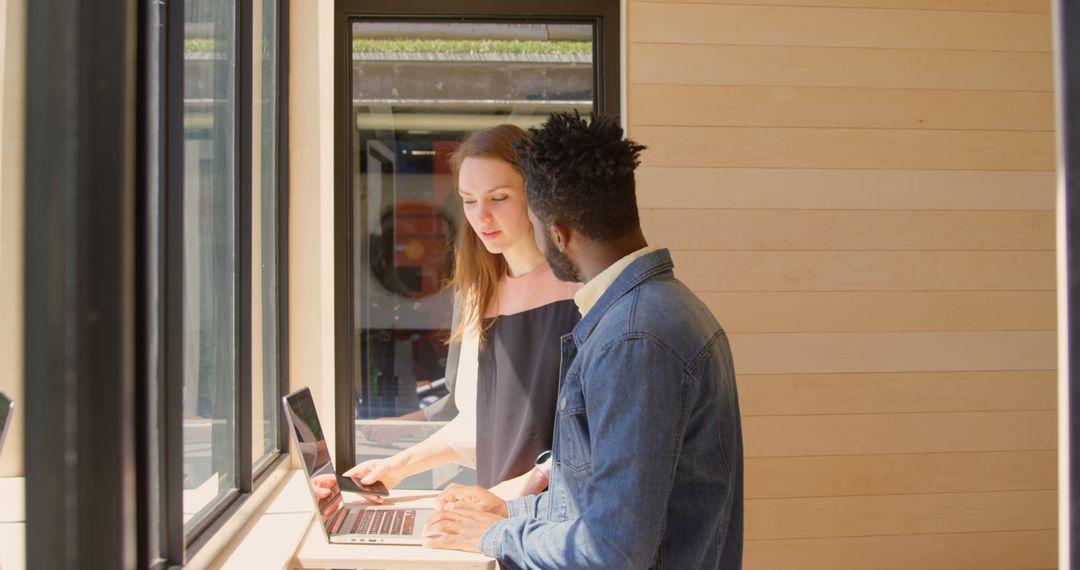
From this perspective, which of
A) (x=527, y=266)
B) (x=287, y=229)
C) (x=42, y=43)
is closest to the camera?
(x=42, y=43)

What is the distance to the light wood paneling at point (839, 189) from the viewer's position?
2582mm

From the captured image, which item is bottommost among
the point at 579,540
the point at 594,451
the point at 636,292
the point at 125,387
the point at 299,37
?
the point at 579,540

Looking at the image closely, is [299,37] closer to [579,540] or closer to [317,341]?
[317,341]

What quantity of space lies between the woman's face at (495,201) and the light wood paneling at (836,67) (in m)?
0.67

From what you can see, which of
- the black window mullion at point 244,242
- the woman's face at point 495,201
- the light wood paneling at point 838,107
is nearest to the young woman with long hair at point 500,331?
the woman's face at point 495,201

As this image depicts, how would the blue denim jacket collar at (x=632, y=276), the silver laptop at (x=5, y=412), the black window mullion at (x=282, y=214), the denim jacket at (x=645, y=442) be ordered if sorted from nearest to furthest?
the silver laptop at (x=5, y=412), the denim jacket at (x=645, y=442), the blue denim jacket collar at (x=632, y=276), the black window mullion at (x=282, y=214)

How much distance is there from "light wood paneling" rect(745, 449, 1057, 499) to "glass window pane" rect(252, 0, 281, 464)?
1455 millimetres

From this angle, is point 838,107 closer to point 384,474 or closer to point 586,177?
point 586,177

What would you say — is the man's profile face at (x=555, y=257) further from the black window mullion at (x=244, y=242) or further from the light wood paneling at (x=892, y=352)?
the light wood paneling at (x=892, y=352)

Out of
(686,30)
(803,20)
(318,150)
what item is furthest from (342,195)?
(803,20)

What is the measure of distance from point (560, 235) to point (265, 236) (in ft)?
4.29

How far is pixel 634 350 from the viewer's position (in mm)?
1214

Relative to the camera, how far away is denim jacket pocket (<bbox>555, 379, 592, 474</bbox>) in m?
1.35

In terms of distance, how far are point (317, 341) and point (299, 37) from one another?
0.95m
